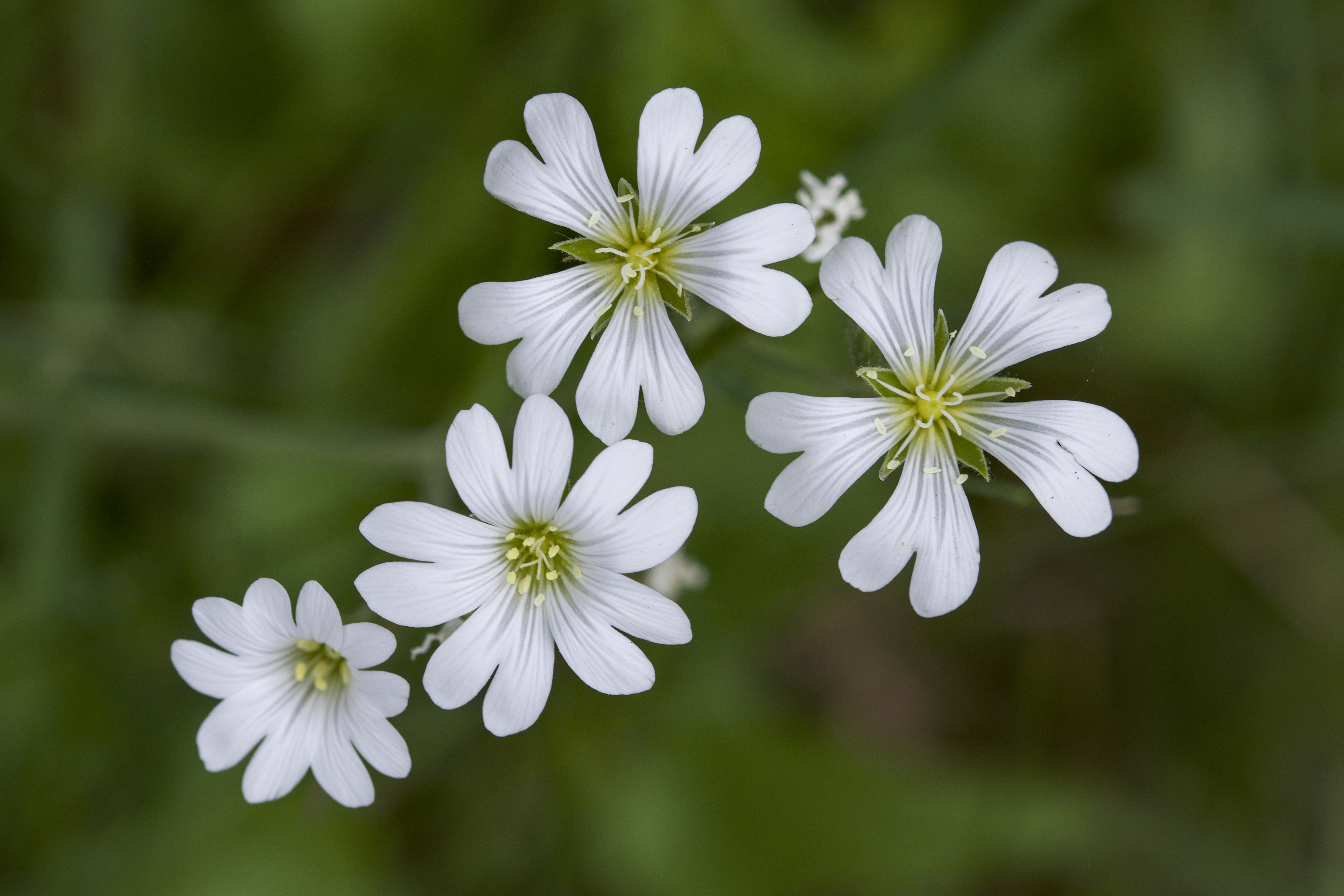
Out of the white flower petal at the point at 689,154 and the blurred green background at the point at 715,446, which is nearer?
the white flower petal at the point at 689,154

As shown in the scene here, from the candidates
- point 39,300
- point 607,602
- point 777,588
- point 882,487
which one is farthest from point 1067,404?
point 39,300

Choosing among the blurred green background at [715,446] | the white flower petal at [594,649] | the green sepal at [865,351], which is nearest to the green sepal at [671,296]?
the green sepal at [865,351]

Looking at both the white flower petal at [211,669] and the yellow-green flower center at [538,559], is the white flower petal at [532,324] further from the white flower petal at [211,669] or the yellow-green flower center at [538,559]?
the white flower petal at [211,669]

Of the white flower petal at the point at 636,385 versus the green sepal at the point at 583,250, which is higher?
the green sepal at the point at 583,250

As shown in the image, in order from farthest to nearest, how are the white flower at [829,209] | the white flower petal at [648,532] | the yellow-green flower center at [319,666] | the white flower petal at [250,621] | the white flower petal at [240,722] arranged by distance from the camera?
the white flower at [829,209] < the yellow-green flower center at [319,666] < the white flower petal at [240,722] < the white flower petal at [250,621] < the white flower petal at [648,532]

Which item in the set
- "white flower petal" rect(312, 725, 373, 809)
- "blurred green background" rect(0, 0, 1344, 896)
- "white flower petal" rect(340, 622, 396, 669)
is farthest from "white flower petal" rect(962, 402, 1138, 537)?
"white flower petal" rect(312, 725, 373, 809)

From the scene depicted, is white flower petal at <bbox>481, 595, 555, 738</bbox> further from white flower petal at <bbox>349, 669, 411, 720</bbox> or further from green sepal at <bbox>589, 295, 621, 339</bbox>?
green sepal at <bbox>589, 295, 621, 339</bbox>

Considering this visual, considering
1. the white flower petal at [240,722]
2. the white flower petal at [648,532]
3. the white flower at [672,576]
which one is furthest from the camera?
the white flower at [672,576]
